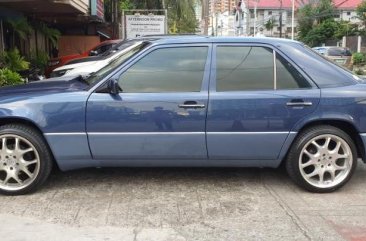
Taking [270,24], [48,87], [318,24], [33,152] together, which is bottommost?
[33,152]

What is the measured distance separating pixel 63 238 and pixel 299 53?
2.98 m

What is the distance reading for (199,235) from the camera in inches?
166

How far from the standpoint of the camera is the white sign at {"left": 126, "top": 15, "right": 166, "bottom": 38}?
21559 millimetres

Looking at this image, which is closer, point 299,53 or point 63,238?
point 63,238

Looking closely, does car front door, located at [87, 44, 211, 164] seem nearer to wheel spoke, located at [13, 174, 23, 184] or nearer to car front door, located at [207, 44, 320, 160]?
car front door, located at [207, 44, 320, 160]

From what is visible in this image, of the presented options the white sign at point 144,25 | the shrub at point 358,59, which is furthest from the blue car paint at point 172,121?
the shrub at point 358,59

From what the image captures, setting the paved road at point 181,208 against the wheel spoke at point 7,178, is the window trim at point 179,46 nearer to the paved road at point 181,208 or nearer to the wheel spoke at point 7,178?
the paved road at point 181,208

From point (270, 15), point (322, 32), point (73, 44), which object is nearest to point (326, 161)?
point (73, 44)

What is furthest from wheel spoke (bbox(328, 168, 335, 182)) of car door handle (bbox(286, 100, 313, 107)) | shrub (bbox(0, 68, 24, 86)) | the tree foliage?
the tree foliage

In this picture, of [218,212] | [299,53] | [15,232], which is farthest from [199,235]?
[299,53]

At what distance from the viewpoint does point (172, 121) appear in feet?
16.5

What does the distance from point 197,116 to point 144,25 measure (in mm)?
17294

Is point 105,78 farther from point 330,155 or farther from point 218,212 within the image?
point 330,155

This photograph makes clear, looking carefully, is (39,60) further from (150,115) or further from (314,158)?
(314,158)
